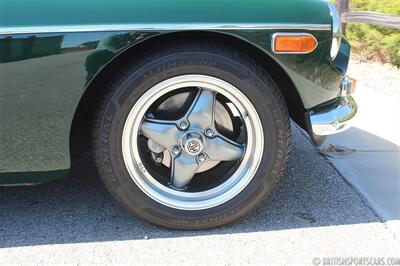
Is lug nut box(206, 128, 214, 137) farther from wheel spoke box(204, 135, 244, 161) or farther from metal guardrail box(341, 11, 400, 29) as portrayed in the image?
metal guardrail box(341, 11, 400, 29)

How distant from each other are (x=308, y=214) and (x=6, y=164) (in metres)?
1.69

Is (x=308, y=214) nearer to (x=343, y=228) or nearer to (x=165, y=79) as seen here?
(x=343, y=228)

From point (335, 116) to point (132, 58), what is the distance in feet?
3.73

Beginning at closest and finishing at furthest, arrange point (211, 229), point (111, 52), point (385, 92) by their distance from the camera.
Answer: point (111, 52) → point (211, 229) → point (385, 92)

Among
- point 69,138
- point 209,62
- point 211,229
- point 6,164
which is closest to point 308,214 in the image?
point 211,229

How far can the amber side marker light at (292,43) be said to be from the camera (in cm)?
265

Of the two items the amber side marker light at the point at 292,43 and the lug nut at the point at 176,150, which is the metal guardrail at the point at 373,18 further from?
the lug nut at the point at 176,150

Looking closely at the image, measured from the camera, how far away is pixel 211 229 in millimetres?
2895

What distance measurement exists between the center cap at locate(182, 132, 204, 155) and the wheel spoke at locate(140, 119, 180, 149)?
0.15ft

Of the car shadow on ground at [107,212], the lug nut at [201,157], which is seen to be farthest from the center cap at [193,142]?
the car shadow on ground at [107,212]

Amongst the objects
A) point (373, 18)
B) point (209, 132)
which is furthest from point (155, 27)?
point (373, 18)

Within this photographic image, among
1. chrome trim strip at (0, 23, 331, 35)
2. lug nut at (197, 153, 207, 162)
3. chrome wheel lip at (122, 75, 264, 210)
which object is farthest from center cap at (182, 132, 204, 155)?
chrome trim strip at (0, 23, 331, 35)

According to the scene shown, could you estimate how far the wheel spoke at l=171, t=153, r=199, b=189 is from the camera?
2865 millimetres

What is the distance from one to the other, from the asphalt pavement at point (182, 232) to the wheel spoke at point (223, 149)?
15.7 inches
